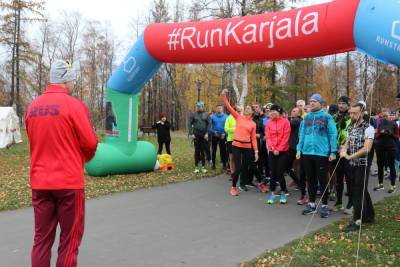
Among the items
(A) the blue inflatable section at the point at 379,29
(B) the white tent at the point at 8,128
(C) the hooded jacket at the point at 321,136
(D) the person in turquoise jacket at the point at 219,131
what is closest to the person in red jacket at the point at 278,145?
(C) the hooded jacket at the point at 321,136

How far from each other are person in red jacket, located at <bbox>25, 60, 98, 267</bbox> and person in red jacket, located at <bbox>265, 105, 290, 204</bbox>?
4884mm

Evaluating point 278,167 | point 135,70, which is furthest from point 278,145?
point 135,70

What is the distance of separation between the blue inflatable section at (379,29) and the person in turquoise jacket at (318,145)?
1232mm

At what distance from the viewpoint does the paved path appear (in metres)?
5.13

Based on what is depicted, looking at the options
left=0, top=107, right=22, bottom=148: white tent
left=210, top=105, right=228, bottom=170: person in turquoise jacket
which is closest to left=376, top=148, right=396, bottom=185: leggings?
left=210, top=105, right=228, bottom=170: person in turquoise jacket

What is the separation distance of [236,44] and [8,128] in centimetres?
1615

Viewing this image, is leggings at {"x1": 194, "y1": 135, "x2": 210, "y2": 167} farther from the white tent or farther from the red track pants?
the white tent

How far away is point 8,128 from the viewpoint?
20.8 m

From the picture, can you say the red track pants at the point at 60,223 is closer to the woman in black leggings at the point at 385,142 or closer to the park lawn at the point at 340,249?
the park lawn at the point at 340,249

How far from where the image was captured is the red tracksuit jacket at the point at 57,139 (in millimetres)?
3578

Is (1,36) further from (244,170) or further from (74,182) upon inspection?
(74,182)

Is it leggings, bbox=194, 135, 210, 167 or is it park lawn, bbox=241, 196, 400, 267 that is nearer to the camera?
park lawn, bbox=241, 196, 400, 267

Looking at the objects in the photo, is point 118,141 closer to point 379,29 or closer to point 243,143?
point 243,143

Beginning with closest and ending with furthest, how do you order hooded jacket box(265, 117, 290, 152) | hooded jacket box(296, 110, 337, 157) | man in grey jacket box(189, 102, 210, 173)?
hooded jacket box(296, 110, 337, 157), hooded jacket box(265, 117, 290, 152), man in grey jacket box(189, 102, 210, 173)
